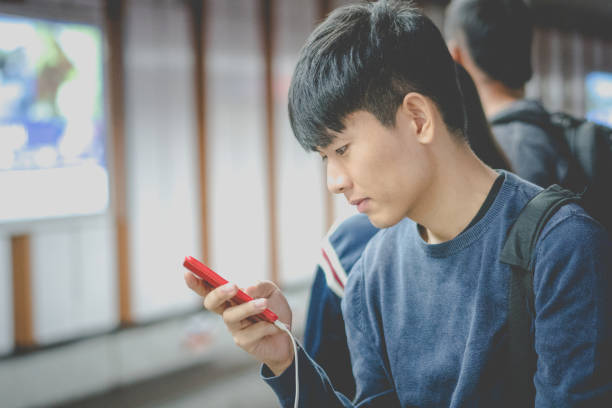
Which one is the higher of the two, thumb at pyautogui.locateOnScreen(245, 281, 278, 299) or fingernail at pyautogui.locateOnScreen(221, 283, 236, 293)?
fingernail at pyautogui.locateOnScreen(221, 283, 236, 293)

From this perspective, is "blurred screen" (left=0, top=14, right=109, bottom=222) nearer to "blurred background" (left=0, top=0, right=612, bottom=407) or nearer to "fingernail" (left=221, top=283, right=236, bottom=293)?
"blurred background" (left=0, top=0, right=612, bottom=407)

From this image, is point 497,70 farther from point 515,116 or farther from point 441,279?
point 441,279

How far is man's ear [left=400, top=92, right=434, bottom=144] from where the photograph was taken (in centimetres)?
85

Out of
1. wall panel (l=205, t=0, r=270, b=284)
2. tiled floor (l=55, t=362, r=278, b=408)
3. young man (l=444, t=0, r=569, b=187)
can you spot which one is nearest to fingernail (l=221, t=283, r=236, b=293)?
young man (l=444, t=0, r=569, b=187)

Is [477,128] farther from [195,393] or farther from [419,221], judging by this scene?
[195,393]

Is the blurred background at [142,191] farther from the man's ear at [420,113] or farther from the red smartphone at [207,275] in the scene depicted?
the man's ear at [420,113]

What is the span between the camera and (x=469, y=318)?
0.84 meters

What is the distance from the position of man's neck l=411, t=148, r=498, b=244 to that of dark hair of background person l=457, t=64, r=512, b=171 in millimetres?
215

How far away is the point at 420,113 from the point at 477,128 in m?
0.33

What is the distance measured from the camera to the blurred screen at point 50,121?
122 inches

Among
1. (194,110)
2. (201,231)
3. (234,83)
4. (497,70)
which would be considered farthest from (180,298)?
(497,70)

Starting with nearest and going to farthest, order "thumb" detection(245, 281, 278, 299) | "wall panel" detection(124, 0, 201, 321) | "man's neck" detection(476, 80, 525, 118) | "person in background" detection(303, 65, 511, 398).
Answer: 1. "thumb" detection(245, 281, 278, 299)
2. "person in background" detection(303, 65, 511, 398)
3. "man's neck" detection(476, 80, 525, 118)
4. "wall panel" detection(124, 0, 201, 321)

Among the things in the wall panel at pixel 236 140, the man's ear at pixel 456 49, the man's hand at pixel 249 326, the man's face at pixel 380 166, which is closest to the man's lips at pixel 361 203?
the man's face at pixel 380 166

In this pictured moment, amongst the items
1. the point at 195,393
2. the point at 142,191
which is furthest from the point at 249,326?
the point at 142,191
